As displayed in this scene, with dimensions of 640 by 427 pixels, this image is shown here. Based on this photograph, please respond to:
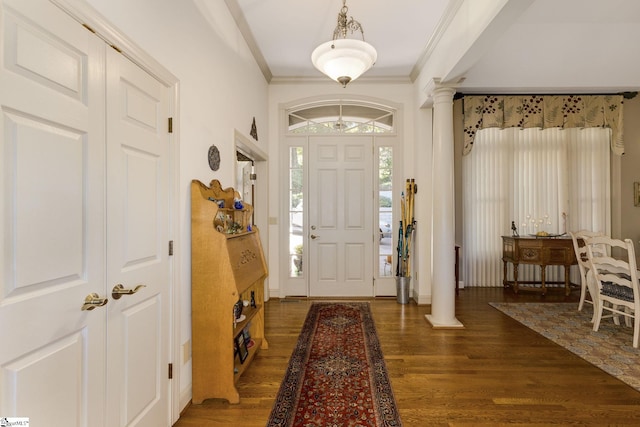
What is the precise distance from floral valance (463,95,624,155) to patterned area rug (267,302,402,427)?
3932mm

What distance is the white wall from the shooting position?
6.21ft

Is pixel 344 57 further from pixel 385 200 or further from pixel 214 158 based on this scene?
pixel 385 200

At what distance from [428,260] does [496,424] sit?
2.91m

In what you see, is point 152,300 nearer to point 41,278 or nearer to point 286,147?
point 41,278

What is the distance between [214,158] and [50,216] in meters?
1.68

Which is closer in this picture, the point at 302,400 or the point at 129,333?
the point at 129,333

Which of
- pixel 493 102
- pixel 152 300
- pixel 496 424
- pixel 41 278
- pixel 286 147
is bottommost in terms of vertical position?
pixel 496 424

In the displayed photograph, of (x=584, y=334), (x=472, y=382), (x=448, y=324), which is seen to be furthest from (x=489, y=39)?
(x=584, y=334)

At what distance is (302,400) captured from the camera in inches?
94.3

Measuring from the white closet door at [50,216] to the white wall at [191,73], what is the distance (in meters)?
0.39

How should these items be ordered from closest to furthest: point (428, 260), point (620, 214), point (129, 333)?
point (129, 333), point (428, 260), point (620, 214)

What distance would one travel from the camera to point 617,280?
11.1 feet

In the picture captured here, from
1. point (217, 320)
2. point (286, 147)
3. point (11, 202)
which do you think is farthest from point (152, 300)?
point (286, 147)

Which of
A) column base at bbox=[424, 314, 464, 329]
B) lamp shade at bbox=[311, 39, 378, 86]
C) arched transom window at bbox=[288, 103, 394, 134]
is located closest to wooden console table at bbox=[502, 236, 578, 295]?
column base at bbox=[424, 314, 464, 329]
